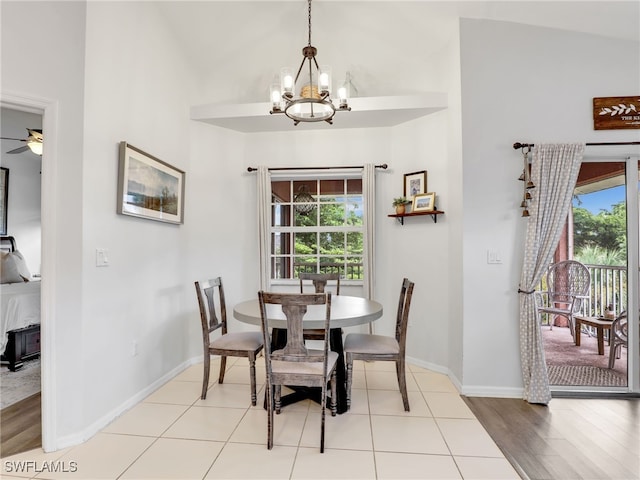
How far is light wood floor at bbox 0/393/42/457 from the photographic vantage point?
210 centimetres

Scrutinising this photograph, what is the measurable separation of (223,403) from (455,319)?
6.93ft

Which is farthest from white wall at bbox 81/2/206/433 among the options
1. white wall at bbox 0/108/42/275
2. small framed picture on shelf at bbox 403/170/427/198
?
white wall at bbox 0/108/42/275

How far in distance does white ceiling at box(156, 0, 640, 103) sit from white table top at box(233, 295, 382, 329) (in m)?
2.34

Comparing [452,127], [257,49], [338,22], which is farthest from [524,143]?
[257,49]

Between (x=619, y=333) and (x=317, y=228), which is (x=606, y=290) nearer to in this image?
(x=619, y=333)

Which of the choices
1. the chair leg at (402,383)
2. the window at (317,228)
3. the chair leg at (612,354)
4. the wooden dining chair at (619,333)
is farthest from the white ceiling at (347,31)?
the chair leg at (402,383)

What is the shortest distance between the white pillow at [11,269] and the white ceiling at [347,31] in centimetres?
287

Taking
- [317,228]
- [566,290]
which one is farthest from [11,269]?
[566,290]

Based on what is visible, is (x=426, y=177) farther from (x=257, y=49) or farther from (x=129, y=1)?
(x=129, y=1)

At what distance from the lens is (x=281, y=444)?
2.12 metres

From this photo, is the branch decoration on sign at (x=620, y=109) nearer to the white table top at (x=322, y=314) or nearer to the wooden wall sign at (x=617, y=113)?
the wooden wall sign at (x=617, y=113)

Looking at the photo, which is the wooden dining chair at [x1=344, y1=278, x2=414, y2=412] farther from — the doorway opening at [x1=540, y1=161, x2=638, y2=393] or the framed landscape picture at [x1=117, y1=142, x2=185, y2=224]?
the framed landscape picture at [x1=117, y1=142, x2=185, y2=224]

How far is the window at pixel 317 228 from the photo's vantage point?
400 centimetres

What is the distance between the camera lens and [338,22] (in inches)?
128
